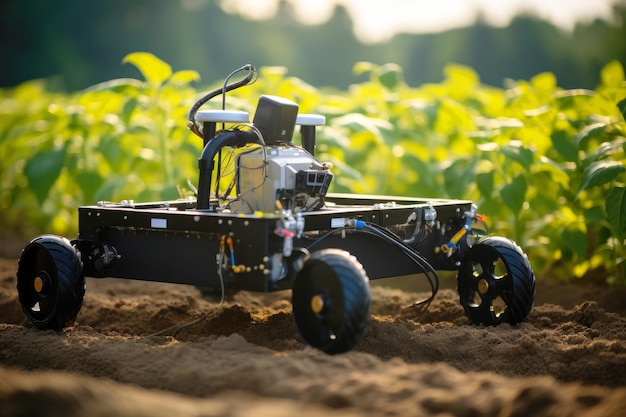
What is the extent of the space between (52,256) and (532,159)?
3.42m

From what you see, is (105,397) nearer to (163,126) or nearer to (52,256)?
(52,256)

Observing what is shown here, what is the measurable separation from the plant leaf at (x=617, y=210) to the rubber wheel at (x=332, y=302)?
95.7 inches

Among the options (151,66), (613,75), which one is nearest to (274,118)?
(151,66)

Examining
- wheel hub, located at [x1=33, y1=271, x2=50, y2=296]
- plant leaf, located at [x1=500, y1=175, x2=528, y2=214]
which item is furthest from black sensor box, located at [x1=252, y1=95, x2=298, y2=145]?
plant leaf, located at [x1=500, y1=175, x2=528, y2=214]

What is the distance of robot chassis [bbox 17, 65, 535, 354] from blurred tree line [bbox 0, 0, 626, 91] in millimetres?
17782

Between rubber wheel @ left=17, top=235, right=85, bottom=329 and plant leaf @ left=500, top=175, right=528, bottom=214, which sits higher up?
plant leaf @ left=500, top=175, right=528, bottom=214

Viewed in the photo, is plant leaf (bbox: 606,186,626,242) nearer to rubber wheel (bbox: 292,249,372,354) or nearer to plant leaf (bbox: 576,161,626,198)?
plant leaf (bbox: 576,161,626,198)

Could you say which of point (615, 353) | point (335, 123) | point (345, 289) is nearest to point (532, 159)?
point (335, 123)

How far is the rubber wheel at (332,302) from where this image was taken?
4.16m

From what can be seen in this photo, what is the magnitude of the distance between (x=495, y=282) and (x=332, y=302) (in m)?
1.44

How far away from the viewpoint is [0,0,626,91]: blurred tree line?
25.4 m

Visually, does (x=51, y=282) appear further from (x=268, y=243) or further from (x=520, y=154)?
(x=520, y=154)

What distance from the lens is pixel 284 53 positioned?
33812mm

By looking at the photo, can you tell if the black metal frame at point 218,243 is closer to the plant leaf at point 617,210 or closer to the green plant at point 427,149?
the plant leaf at point 617,210
